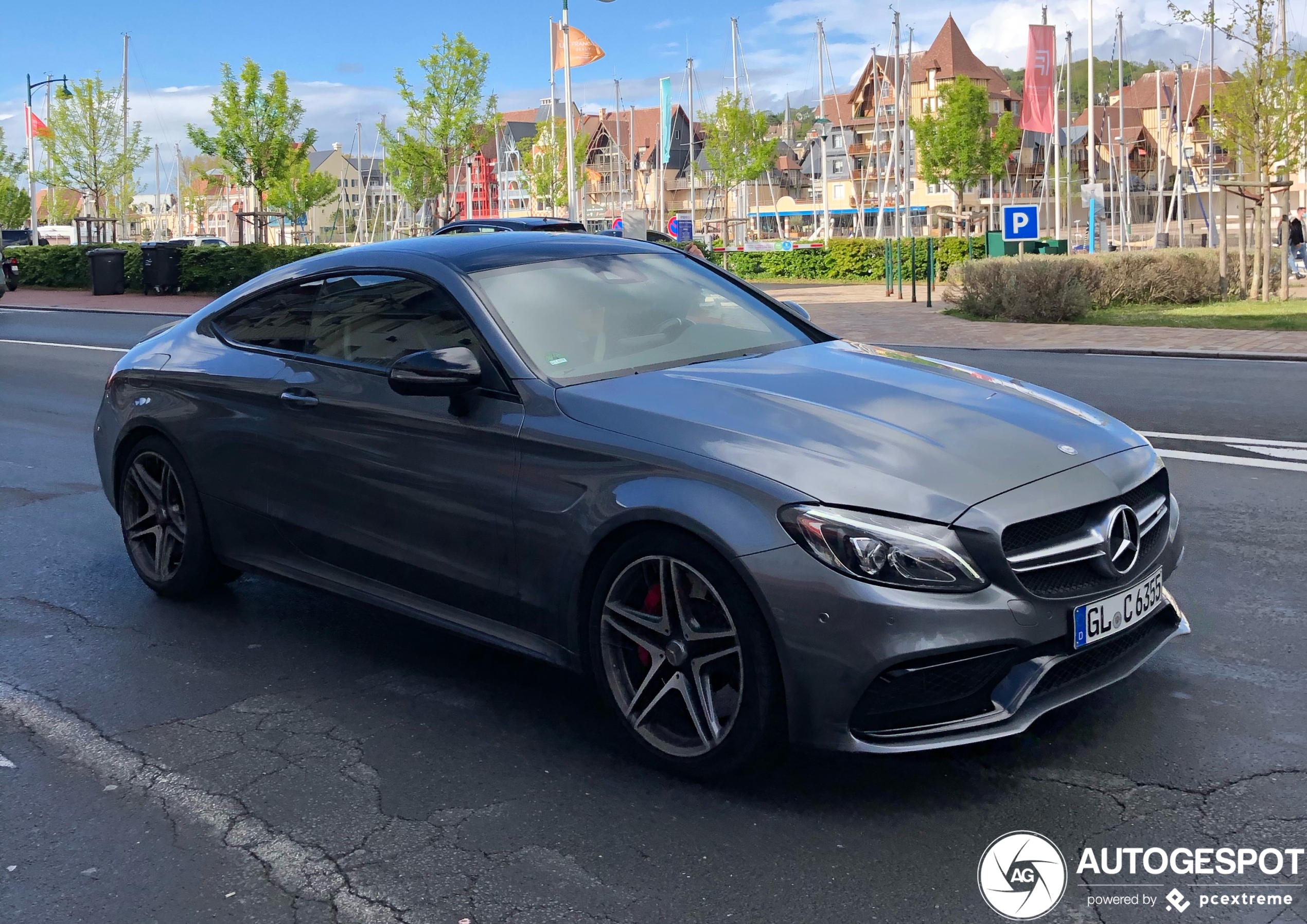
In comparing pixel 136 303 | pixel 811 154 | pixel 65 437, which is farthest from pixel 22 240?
pixel 65 437

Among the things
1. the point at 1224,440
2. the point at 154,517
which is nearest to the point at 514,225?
the point at 1224,440

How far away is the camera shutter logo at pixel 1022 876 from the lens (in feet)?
10.2

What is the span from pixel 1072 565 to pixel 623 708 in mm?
1303

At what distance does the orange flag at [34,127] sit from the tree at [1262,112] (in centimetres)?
4389

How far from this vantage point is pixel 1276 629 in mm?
4977

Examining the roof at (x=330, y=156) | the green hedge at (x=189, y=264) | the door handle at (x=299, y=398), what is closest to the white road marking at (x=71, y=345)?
the green hedge at (x=189, y=264)

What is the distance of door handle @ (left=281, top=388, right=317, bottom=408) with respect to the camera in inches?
194

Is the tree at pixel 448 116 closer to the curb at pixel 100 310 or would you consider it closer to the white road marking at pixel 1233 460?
the curb at pixel 100 310

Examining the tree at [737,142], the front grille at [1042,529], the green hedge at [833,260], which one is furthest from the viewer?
the tree at [737,142]

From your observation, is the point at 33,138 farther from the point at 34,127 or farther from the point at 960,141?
the point at 960,141

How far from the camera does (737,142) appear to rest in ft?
244

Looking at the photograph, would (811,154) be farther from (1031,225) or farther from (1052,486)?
(1052,486)

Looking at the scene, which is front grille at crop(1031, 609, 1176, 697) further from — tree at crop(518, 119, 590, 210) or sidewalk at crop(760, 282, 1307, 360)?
tree at crop(518, 119, 590, 210)

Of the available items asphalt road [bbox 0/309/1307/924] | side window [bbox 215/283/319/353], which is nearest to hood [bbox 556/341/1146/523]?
asphalt road [bbox 0/309/1307/924]
